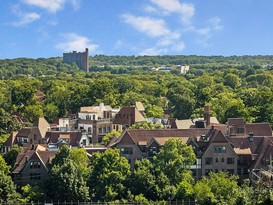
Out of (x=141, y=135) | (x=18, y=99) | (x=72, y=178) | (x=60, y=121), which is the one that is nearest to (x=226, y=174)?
(x=141, y=135)

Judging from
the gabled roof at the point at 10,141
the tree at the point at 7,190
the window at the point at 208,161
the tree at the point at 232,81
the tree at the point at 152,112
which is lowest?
the tree at the point at 7,190

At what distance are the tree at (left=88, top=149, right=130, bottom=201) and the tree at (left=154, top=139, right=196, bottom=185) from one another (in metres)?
3.52

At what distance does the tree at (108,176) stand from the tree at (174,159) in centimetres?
352

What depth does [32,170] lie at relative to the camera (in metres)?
55.8

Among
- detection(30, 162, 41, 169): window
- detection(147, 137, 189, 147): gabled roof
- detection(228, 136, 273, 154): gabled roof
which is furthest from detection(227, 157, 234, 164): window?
detection(30, 162, 41, 169): window

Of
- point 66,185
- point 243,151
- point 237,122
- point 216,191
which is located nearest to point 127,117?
point 237,122

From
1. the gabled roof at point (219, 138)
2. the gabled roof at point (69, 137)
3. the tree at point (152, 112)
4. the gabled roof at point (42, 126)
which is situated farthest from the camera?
the tree at point (152, 112)

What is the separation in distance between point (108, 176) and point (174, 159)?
6939 mm

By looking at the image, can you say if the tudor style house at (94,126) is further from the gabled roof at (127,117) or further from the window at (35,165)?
the window at (35,165)

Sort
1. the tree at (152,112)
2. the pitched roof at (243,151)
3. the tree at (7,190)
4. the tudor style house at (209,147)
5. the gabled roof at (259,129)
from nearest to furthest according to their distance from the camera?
the tree at (7,190) < the tudor style house at (209,147) < the pitched roof at (243,151) < the gabled roof at (259,129) < the tree at (152,112)

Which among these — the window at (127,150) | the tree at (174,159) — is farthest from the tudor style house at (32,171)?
the tree at (174,159)

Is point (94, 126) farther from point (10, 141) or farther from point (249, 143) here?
point (249, 143)

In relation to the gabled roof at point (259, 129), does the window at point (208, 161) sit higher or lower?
lower

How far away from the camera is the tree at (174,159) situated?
52406 millimetres
